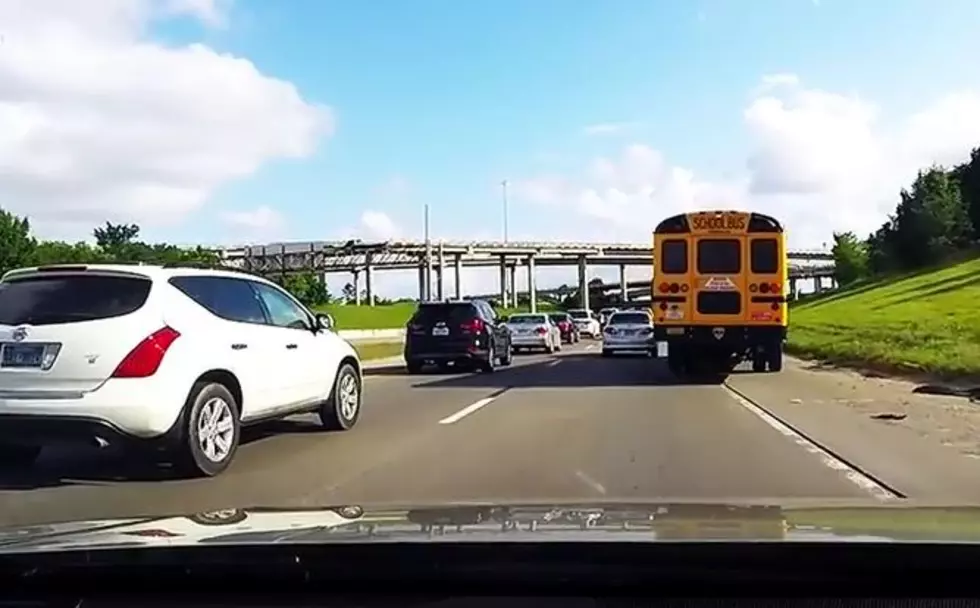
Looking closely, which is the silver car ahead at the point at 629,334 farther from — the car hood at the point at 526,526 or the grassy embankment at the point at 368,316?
the grassy embankment at the point at 368,316

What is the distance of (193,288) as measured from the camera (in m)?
11.4

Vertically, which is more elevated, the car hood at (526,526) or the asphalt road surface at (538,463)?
the car hood at (526,526)

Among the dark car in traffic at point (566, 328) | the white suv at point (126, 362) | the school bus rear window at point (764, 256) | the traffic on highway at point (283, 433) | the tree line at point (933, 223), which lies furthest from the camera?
the tree line at point (933, 223)

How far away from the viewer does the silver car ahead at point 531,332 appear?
1695 inches

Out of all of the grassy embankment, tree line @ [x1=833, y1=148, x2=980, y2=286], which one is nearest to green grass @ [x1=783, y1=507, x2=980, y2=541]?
the grassy embankment

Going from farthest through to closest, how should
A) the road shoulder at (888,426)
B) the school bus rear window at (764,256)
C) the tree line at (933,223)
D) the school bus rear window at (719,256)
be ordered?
the tree line at (933,223), the school bus rear window at (719,256), the school bus rear window at (764,256), the road shoulder at (888,426)

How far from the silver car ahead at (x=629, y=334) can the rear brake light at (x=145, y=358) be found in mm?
27928

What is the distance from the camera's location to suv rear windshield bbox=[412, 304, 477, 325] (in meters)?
28.3

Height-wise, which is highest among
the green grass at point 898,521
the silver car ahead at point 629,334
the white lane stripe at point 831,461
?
the silver car ahead at point 629,334

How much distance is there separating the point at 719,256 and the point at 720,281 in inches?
19.7

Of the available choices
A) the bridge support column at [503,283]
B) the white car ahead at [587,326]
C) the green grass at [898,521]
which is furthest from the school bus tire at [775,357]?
the bridge support column at [503,283]

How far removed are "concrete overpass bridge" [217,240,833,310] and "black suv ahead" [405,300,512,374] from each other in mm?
62654

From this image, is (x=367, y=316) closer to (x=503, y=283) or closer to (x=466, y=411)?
(x=503, y=283)

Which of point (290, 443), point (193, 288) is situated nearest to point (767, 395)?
point (290, 443)
